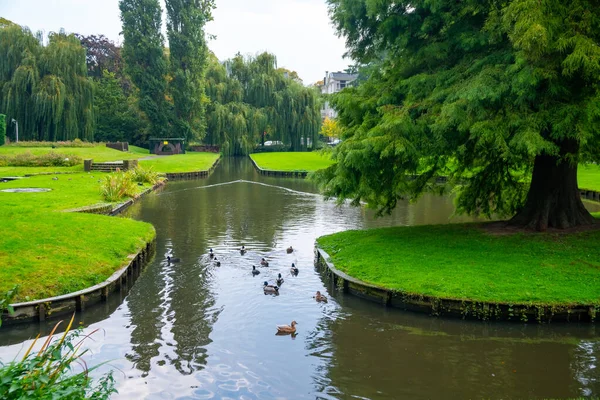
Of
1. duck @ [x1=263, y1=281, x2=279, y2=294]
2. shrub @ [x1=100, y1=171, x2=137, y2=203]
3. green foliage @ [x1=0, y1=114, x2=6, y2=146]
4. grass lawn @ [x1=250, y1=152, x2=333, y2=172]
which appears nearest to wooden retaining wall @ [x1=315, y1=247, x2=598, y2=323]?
duck @ [x1=263, y1=281, x2=279, y2=294]

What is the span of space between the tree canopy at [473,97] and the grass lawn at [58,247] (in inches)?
241

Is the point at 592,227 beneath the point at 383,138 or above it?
beneath

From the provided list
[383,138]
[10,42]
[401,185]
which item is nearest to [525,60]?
[383,138]

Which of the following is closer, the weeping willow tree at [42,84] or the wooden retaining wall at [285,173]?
the wooden retaining wall at [285,173]

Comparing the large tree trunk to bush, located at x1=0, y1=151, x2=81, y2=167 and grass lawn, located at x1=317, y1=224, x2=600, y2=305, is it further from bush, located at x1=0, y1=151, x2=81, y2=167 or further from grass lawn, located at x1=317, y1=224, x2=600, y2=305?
bush, located at x1=0, y1=151, x2=81, y2=167

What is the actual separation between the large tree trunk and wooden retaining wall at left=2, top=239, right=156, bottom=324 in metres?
10.9

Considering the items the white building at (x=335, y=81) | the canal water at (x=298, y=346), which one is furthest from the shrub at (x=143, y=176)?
the white building at (x=335, y=81)

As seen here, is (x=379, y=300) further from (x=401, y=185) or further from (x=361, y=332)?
(x=401, y=185)

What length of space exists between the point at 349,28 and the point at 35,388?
13.3 metres

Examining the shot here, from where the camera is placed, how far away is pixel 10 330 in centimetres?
1061

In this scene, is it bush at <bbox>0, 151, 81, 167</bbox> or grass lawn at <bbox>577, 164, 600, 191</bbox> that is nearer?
grass lawn at <bbox>577, 164, 600, 191</bbox>

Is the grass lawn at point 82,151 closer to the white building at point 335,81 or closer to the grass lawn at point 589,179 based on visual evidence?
the grass lawn at point 589,179

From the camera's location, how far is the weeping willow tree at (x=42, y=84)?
52281mm

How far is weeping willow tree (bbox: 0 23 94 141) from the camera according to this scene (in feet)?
172
